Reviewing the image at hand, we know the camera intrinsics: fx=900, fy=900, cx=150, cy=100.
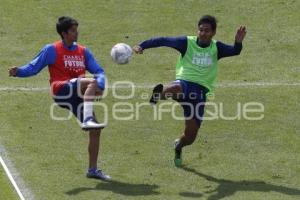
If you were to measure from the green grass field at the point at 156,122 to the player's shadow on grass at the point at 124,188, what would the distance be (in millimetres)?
14

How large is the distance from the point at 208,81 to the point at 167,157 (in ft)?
4.62

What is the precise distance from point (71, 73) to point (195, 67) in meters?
1.86

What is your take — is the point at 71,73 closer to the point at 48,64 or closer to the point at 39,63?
the point at 48,64

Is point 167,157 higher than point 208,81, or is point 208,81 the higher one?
point 208,81

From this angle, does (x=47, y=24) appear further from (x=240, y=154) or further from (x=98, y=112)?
(x=240, y=154)

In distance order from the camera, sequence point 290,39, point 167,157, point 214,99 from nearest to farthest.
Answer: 1. point 167,157
2. point 214,99
3. point 290,39

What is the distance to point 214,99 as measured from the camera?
17.0m

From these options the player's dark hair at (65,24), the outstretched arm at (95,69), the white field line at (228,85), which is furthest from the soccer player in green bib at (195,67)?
the white field line at (228,85)

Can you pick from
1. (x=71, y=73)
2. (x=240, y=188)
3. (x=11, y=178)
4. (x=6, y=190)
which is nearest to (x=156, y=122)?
(x=71, y=73)

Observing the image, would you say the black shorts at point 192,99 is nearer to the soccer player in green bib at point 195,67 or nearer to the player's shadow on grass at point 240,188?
the soccer player in green bib at point 195,67

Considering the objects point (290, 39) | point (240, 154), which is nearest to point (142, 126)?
point (240, 154)

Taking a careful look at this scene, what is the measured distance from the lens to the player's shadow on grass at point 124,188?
12.2 m

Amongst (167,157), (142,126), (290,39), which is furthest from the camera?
(290,39)

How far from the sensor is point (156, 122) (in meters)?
15.8
